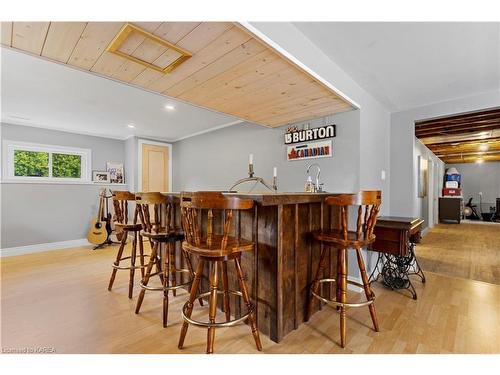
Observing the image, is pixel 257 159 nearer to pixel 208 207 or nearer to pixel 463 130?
pixel 208 207

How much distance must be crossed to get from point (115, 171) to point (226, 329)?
4588mm

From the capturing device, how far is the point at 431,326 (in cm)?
181

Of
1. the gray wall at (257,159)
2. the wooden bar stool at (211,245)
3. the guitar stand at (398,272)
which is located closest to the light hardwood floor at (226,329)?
the guitar stand at (398,272)

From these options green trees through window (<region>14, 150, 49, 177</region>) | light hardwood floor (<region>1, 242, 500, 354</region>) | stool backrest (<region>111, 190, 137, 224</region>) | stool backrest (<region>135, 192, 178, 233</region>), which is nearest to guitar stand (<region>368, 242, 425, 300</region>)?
light hardwood floor (<region>1, 242, 500, 354</region>)

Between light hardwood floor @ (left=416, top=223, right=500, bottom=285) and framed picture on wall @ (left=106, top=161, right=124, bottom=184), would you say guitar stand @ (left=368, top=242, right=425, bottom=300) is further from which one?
framed picture on wall @ (left=106, top=161, right=124, bottom=184)

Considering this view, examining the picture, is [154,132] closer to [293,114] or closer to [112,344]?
[293,114]

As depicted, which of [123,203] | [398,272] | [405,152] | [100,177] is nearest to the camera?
[123,203]

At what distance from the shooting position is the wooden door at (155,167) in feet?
16.7

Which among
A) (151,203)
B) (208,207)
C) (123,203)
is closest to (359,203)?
(208,207)

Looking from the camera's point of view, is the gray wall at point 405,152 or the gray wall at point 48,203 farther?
the gray wall at point 48,203

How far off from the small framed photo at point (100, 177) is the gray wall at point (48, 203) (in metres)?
0.11

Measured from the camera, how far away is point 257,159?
12.0 feet

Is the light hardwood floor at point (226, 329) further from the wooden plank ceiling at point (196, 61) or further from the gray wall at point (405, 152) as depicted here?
the wooden plank ceiling at point (196, 61)

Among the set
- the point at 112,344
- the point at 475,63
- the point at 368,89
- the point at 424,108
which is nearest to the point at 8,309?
the point at 112,344
